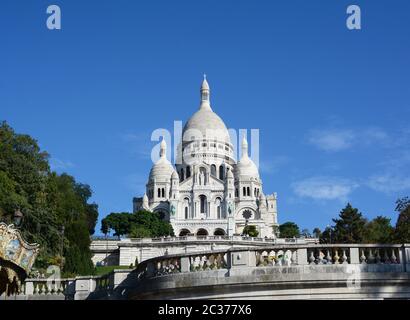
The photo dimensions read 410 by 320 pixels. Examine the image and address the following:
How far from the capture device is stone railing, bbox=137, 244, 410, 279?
613 inches

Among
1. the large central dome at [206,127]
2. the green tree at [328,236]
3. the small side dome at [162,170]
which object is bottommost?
the green tree at [328,236]

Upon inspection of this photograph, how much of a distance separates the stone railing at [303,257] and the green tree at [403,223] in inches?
1272

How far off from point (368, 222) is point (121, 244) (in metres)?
30.7

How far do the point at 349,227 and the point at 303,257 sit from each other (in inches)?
2648

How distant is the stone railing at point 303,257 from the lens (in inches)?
613

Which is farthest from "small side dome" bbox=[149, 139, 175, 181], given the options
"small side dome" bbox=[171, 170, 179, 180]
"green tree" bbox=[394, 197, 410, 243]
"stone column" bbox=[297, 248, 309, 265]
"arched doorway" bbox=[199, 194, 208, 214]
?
"stone column" bbox=[297, 248, 309, 265]

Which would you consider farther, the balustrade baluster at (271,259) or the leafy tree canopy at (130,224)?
the leafy tree canopy at (130,224)

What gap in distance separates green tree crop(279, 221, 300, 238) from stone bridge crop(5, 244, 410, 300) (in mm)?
101385

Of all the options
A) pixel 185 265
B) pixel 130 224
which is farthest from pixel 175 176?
pixel 185 265

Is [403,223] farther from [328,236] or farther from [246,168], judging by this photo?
[246,168]

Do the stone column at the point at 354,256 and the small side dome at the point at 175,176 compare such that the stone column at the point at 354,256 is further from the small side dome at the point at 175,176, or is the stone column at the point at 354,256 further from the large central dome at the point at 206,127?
the large central dome at the point at 206,127

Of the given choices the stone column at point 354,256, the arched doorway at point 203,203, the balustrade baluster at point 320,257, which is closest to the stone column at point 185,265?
the balustrade baluster at point 320,257

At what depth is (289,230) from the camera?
12450 cm

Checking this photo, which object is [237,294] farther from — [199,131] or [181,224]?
[199,131]
